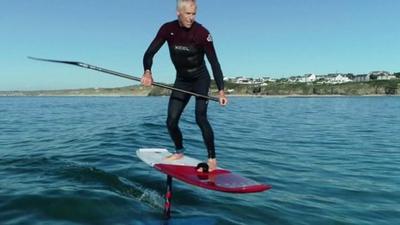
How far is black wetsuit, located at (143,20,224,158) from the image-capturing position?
29.9ft

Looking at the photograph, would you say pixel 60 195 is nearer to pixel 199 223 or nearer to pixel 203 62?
pixel 199 223

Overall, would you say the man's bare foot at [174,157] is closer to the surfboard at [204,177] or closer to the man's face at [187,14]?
the surfboard at [204,177]

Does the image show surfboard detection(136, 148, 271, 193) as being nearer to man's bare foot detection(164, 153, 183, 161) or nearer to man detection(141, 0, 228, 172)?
man's bare foot detection(164, 153, 183, 161)

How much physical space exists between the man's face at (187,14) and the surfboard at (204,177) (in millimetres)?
2934

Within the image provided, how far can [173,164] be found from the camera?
970cm

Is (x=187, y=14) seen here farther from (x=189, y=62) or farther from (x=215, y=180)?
(x=215, y=180)

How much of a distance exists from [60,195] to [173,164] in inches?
108

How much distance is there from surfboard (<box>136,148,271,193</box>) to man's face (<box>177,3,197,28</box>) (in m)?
2.93

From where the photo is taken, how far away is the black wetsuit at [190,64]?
9.11 meters

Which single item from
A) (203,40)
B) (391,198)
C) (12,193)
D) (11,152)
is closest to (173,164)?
(203,40)

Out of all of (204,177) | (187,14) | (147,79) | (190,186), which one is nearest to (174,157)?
(204,177)

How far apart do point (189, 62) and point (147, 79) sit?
967 mm

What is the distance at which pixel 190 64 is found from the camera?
9430mm

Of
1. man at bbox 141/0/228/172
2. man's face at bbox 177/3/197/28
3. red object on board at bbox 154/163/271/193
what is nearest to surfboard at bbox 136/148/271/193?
red object on board at bbox 154/163/271/193
